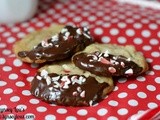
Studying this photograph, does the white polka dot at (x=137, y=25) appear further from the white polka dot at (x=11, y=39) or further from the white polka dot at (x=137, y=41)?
the white polka dot at (x=11, y=39)

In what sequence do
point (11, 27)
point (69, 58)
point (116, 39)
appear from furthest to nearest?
point (11, 27), point (116, 39), point (69, 58)

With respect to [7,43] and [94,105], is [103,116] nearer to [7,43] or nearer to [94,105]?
[94,105]

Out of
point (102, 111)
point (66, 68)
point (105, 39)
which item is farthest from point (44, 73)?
point (105, 39)

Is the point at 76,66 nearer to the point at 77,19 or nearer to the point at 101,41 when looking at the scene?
the point at 101,41

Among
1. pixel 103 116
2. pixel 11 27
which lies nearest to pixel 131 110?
pixel 103 116

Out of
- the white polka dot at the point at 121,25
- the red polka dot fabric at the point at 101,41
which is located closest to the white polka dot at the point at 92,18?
the red polka dot fabric at the point at 101,41

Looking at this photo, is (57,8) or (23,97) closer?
(23,97)

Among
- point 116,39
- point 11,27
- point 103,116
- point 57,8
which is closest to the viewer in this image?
point 103,116
